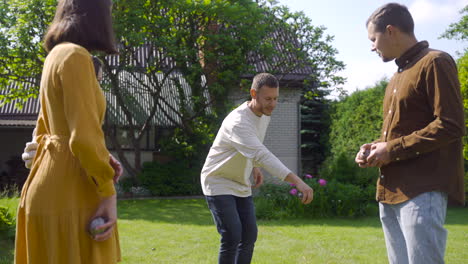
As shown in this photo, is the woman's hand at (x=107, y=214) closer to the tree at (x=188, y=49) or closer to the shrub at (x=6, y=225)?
the shrub at (x=6, y=225)

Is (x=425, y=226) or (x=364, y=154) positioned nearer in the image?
(x=425, y=226)

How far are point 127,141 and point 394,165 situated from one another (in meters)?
16.0

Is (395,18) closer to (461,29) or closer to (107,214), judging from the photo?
(107,214)

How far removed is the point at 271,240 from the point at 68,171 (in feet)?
19.3

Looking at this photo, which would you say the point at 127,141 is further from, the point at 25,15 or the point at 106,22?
the point at 106,22

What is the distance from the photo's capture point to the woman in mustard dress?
1.96 m

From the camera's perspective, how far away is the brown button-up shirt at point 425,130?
2.48 m

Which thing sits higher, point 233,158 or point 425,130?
point 425,130

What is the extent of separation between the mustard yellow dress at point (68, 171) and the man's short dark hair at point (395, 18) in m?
1.72

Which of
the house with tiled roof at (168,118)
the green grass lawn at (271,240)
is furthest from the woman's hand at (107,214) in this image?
the house with tiled roof at (168,118)

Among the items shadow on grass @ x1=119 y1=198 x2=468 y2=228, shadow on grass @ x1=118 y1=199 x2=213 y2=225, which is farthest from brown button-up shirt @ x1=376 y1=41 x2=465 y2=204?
shadow on grass @ x1=118 y1=199 x2=213 y2=225

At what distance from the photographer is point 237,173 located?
414cm

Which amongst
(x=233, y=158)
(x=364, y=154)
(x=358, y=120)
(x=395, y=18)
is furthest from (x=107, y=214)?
(x=358, y=120)

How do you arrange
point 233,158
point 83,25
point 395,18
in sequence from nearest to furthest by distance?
point 83,25 → point 395,18 → point 233,158
